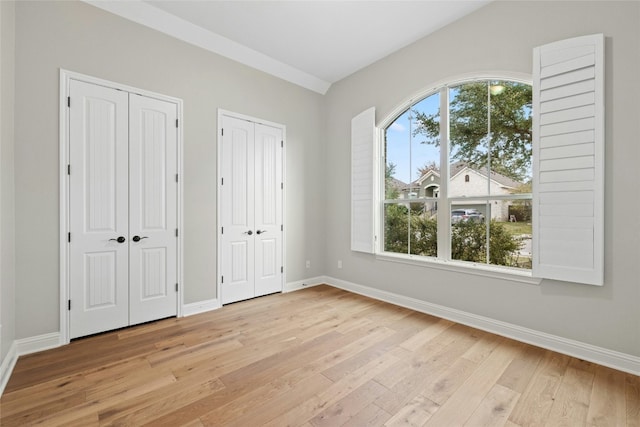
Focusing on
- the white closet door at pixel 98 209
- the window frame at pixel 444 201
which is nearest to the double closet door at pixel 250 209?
the white closet door at pixel 98 209

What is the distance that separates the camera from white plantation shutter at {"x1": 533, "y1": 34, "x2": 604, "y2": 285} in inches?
87.0

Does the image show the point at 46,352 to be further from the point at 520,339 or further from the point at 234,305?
the point at 520,339

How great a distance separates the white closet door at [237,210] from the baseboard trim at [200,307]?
11 cm

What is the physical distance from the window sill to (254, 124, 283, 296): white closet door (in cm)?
156

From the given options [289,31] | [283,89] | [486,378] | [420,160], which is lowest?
[486,378]

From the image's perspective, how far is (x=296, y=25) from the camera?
3.18 meters

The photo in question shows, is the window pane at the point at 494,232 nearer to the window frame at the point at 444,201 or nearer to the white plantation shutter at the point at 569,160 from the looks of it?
the window frame at the point at 444,201

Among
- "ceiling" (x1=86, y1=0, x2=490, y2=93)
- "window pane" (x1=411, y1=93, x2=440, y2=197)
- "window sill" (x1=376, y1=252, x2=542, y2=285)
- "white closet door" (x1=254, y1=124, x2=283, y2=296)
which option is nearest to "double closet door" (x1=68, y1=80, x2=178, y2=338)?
"ceiling" (x1=86, y1=0, x2=490, y2=93)

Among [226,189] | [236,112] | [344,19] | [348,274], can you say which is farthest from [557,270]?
[236,112]

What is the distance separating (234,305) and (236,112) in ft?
8.26

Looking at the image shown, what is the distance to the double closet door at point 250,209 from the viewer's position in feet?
11.8

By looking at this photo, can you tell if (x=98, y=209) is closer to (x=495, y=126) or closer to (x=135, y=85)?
(x=135, y=85)

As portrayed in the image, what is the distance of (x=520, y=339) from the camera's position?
262 centimetres

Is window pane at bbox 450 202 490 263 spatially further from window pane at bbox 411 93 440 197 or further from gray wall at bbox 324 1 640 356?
window pane at bbox 411 93 440 197
